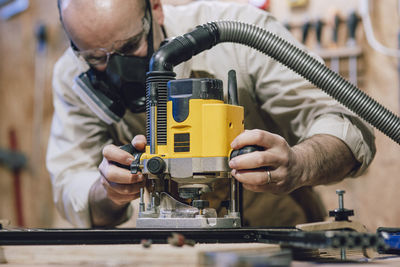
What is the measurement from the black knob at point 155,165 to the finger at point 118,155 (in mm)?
135

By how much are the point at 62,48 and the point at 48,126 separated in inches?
19.9

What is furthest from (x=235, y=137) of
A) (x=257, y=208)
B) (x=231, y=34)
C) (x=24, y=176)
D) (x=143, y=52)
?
(x=24, y=176)

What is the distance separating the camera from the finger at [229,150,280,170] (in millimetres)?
1019

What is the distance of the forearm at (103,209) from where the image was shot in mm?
1606

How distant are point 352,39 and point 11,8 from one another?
2429 mm

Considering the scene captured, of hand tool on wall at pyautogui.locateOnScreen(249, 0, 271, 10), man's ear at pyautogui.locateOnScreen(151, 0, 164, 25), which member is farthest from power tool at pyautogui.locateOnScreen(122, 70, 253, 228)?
hand tool on wall at pyautogui.locateOnScreen(249, 0, 271, 10)

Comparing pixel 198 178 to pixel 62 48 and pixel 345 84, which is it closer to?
pixel 345 84

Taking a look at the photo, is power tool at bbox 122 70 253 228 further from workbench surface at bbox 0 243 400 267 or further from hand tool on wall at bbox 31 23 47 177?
hand tool on wall at bbox 31 23 47 177

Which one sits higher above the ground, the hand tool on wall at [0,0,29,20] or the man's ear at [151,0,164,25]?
A: the hand tool on wall at [0,0,29,20]

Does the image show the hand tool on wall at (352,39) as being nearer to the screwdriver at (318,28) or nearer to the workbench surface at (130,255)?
the screwdriver at (318,28)

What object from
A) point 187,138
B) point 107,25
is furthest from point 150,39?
point 187,138

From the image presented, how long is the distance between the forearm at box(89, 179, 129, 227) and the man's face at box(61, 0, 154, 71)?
42cm

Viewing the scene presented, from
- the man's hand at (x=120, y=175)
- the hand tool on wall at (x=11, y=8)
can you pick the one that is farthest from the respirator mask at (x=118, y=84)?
the hand tool on wall at (x=11, y=8)

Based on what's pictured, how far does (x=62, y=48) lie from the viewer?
3168mm
